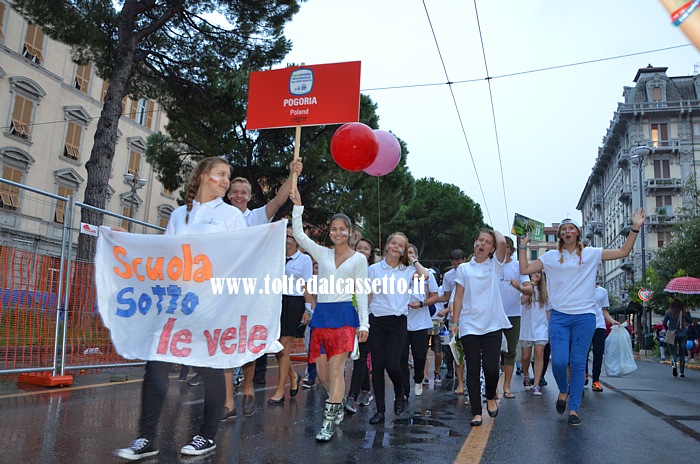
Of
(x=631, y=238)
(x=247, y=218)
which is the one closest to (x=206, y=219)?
(x=247, y=218)

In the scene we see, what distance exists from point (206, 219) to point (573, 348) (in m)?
3.69

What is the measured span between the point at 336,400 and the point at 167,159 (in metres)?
18.8

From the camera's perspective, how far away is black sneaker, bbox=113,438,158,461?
358cm

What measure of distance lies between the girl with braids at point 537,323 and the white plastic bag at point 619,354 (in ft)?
3.80

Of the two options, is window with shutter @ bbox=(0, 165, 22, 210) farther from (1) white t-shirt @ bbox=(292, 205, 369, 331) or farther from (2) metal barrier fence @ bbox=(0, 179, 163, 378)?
(1) white t-shirt @ bbox=(292, 205, 369, 331)

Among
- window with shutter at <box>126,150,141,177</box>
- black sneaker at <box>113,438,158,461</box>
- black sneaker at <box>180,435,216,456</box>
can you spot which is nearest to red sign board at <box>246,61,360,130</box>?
black sneaker at <box>180,435,216,456</box>

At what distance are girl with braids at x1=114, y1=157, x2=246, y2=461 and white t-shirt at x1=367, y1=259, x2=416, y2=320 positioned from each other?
1936 millimetres

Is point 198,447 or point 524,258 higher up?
point 524,258

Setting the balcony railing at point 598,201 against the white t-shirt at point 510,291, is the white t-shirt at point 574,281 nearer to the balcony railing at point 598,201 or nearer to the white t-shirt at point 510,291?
the white t-shirt at point 510,291

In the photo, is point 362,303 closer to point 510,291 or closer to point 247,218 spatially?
point 247,218

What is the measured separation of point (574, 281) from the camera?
576 cm

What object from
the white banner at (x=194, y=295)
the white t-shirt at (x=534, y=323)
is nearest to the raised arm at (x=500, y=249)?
the white banner at (x=194, y=295)

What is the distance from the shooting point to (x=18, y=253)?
692 cm

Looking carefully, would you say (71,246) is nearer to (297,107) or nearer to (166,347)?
(297,107)
